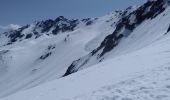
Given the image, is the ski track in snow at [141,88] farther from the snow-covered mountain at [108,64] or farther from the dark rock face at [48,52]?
the dark rock face at [48,52]

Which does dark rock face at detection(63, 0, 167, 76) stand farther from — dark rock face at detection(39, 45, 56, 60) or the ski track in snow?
dark rock face at detection(39, 45, 56, 60)

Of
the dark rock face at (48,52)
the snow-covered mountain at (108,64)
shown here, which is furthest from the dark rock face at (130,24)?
the dark rock face at (48,52)

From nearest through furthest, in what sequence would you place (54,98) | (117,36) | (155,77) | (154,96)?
(154,96), (155,77), (54,98), (117,36)

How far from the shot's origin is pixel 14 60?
180 m

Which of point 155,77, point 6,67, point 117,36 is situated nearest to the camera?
point 155,77

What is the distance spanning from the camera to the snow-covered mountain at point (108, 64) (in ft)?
43.7

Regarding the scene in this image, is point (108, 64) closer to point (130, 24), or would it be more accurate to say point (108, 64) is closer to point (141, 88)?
point (141, 88)

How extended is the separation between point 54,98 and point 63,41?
157m

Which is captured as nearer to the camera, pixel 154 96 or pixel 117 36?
pixel 154 96

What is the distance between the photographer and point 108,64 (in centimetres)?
2302

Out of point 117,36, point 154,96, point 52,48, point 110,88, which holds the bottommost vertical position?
point 154,96

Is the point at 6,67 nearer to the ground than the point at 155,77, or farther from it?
farther from it

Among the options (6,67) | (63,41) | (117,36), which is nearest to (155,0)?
(117,36)

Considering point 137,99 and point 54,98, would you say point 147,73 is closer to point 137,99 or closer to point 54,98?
point 137,99
